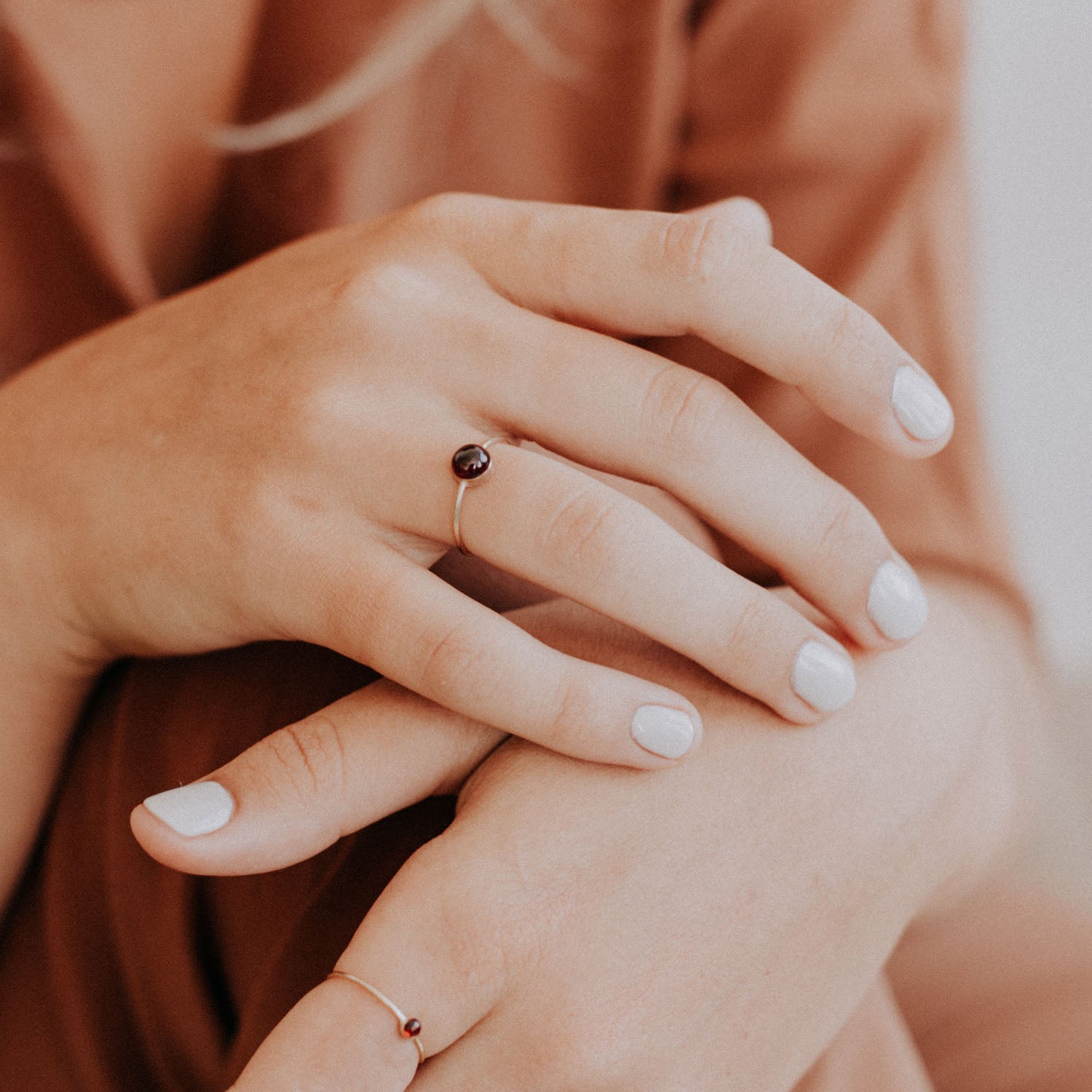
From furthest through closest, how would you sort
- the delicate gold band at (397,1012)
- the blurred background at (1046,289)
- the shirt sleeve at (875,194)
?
the blurred background at (1046,289) → the shirt sleeve at (875,194) → the delicate gold band at (397,1012)

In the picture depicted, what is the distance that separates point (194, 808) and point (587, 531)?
247 millimetres

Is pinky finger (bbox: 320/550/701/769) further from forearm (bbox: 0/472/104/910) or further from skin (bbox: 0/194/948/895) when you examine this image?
forearm (bbox: 0/472/104/910)

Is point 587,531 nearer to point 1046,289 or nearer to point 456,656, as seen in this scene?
point 456,656

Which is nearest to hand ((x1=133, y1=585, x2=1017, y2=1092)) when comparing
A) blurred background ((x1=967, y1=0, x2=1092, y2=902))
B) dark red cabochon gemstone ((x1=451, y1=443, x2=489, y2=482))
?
dark red cabochon gemstone ((x1=451, y1=443, x2=489, y2=482))

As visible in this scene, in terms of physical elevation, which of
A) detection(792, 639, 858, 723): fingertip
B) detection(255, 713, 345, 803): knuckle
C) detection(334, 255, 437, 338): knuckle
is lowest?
detection(255, 713, 345, 803): knuckle

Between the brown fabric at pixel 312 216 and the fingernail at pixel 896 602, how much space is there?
0.72 feet

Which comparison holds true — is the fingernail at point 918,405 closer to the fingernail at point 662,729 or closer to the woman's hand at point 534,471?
the woman's hand at point 534,471

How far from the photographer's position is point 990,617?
2.51 feet

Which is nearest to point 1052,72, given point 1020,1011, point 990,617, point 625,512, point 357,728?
point 990,617

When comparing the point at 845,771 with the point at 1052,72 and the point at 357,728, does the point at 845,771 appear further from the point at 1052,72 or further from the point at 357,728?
the point at 1052,72

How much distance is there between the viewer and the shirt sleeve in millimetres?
805

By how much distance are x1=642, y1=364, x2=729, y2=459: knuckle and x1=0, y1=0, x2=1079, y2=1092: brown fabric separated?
25 cm

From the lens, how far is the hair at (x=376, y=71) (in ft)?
2.95

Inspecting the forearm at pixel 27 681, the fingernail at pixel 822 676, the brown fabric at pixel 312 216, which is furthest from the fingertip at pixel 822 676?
the forearm at pixel 27 681
